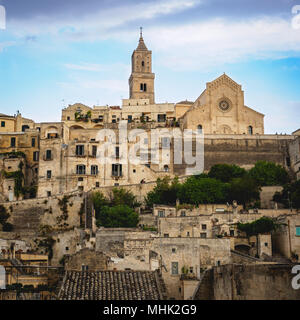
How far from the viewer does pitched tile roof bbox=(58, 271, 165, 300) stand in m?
27.7

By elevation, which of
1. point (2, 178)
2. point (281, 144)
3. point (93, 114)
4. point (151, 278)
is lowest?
point (151, 278)

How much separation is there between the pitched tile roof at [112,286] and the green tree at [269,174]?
115 ft

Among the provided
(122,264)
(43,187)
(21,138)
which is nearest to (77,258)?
(122,264)

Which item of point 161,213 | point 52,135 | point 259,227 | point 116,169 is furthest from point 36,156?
point 259,227

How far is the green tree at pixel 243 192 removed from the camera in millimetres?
59312

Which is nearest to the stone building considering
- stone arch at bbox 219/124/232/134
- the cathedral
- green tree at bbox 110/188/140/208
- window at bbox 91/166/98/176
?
the cathedral

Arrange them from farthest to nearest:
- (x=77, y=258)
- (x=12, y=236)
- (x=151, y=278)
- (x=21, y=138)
Result: (x=21, y=138)
(x=12, y=236)
(x=77, y=258)
(x=151, y=278)

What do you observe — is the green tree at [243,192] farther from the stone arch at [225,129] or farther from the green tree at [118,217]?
the stone arch at [225,129]

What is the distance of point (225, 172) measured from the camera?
213 ft

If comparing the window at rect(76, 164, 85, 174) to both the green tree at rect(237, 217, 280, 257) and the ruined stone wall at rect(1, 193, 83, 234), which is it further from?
the green tree at rect(237, 217, 280, 257)

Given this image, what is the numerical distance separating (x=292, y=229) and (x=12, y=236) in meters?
24.5

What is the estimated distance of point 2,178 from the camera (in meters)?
65.3

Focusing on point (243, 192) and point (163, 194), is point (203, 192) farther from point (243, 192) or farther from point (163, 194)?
point (243, 192)

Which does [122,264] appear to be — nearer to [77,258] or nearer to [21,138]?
[77,258]
